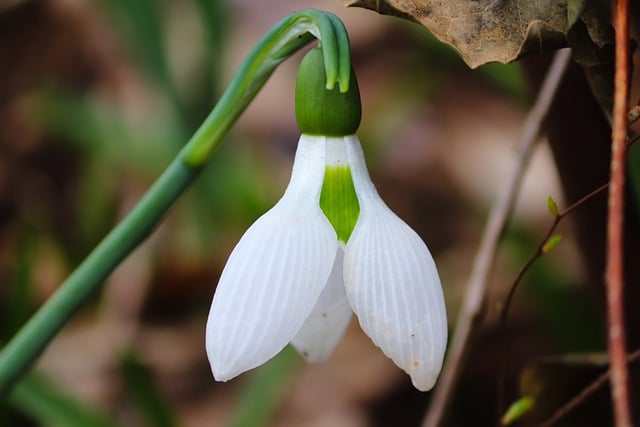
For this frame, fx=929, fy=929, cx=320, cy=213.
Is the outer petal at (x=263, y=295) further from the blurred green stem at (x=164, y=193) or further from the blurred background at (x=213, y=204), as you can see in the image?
the blurred background at (x=213, y=204)

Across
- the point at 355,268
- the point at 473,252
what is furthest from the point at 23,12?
A: the point at 355,268

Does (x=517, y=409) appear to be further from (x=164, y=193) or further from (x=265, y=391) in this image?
(x=265, y=391)

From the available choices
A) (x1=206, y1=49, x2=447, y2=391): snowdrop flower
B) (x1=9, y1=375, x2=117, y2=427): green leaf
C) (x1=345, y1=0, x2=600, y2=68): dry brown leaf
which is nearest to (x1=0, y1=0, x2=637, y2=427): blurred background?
(x1=9, y1=375, x2=117, y2=427): green leaf

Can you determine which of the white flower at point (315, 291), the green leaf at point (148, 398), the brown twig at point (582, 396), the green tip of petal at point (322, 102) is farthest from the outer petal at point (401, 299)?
the green leaf at point (148, 398)

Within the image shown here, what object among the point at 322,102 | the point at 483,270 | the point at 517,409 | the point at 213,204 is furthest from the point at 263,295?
the point at 213,204

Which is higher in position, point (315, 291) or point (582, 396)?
point (315, 291)

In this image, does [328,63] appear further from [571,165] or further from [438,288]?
[571,165]
